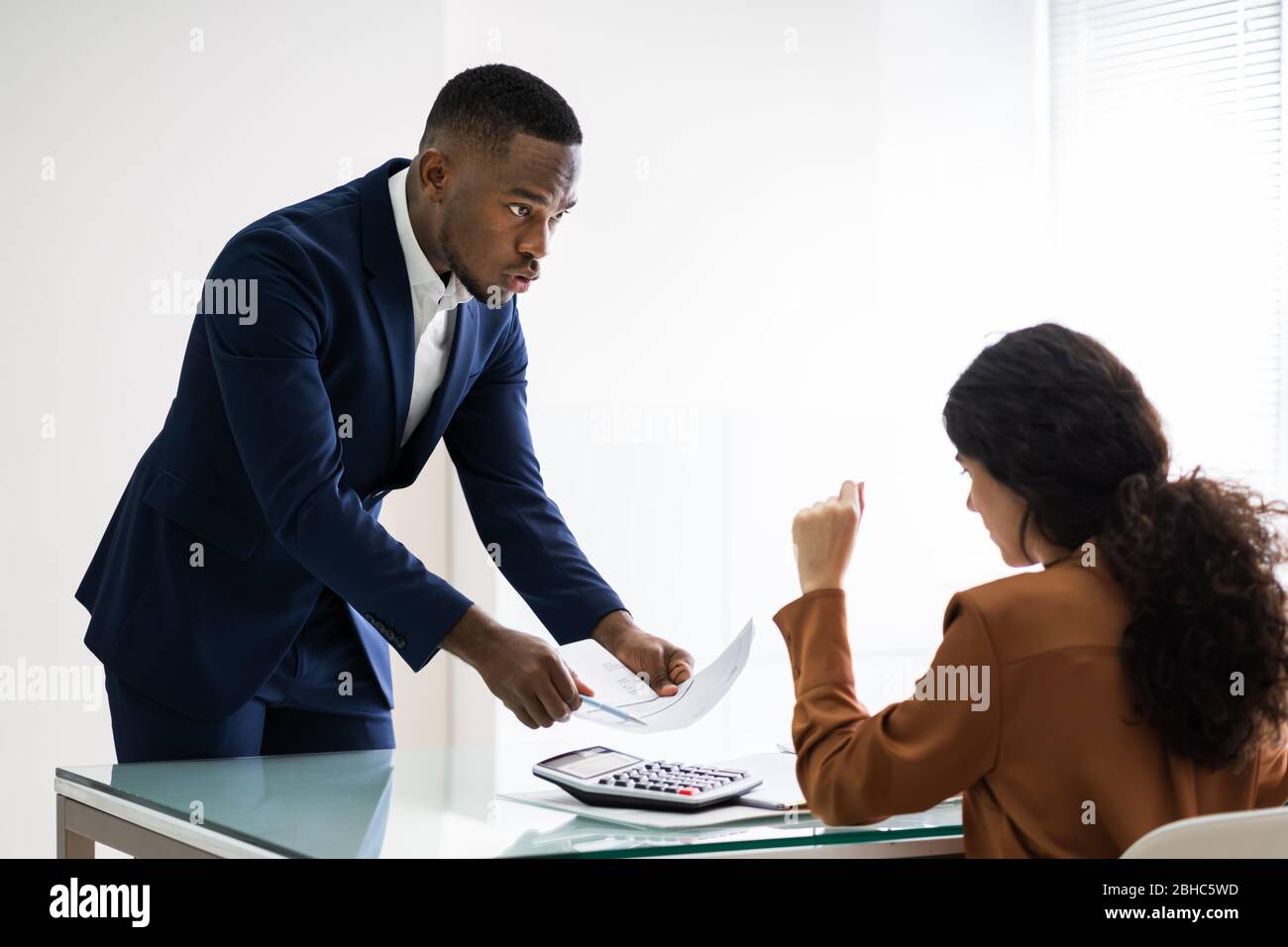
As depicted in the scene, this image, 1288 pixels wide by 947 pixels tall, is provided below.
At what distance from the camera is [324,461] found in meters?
1.74

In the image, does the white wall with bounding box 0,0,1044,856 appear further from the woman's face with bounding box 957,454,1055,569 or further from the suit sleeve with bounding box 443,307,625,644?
the woman's face with bounding box 957,454,1055,569

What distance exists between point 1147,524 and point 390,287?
1.11 meters

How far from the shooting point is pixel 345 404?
1.96 meters

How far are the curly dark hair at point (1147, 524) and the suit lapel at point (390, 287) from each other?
33.7 inches

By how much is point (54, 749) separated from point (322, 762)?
201 centimetres

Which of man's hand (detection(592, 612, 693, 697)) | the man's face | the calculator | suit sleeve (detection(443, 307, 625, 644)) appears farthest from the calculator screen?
the man's face

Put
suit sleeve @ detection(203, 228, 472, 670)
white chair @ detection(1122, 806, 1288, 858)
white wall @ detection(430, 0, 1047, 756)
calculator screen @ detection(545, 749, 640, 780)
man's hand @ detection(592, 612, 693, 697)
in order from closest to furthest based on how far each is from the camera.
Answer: white chair @ detection(1122, 806, 1288, 858) < calculator screen @ detection(545, 749, 640, 780) < suit sleeve @ detection(203, 228, 472, 670) < man's hand @ detection(592, 612, 693, 697) < white wall @ detection(430, 0, 1047, 756)

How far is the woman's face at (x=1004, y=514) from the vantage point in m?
1.42

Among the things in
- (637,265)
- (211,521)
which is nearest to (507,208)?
(211,521)

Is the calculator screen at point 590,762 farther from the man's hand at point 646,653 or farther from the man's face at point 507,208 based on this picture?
the man's face at point 507,208

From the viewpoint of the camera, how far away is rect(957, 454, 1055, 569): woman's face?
1416 mm

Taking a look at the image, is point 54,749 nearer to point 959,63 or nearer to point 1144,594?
point 1144,594

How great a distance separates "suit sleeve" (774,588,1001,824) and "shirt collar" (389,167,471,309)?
945mm

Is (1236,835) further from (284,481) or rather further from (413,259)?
(413,259)
